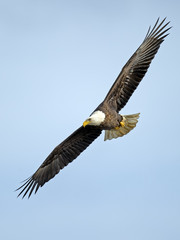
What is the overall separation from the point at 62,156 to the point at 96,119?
6.03 feet

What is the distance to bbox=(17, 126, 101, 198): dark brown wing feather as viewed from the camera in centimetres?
1299

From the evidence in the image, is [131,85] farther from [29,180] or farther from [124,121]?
[29,180]

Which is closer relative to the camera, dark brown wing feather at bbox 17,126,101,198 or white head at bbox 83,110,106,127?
white head at bbox 83,110,106,127

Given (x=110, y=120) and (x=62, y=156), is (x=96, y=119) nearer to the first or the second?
(x=110, y=120)

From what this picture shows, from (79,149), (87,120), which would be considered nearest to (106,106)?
(87,120)

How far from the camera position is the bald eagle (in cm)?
1192

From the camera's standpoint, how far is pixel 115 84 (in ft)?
40.4

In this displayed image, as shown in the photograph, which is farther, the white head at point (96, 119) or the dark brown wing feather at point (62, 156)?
the dark brown wing feather at point (62, 156)

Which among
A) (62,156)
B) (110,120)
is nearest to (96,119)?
(110,120)

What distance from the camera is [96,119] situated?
462 inches

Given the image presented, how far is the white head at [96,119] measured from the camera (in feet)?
38.5

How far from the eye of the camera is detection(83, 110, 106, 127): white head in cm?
1174

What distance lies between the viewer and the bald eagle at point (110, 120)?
11922 millimetres

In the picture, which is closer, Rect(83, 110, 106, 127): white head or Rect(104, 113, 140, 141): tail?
Rect(83, 110, 106, 127): white head
